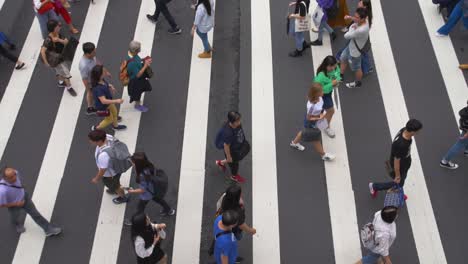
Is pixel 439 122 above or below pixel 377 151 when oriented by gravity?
above

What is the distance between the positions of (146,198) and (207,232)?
4.27 feet

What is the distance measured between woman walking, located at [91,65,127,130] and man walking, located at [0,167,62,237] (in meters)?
2.06

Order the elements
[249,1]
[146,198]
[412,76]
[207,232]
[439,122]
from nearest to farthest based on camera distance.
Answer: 1. [146,198]
2. [207,232]
3. [439,122]
4. [412,76]
5. [249,1]

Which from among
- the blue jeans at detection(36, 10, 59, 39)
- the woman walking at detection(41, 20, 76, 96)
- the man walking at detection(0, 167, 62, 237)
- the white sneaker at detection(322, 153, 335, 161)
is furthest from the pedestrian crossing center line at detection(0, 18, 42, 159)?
the white sneaker at detection(322, 153, 335, 161)

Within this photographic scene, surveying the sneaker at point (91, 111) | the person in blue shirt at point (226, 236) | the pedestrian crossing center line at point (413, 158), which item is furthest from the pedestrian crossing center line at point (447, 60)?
the sneaker at point (91, 111)

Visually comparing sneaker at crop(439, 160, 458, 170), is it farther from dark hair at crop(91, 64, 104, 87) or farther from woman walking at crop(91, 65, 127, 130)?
dark hair at crop(91, 64, 104, 87)

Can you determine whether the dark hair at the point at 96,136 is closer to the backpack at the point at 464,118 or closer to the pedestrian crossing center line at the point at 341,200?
the pedestrian crossing center line at the point at 341,200

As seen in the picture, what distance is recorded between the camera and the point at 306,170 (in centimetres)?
978

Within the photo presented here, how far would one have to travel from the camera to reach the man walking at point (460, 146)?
8913mm

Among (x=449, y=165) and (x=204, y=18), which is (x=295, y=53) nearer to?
(x=204, y=18)

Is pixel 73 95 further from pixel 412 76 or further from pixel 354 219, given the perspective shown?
pixel 412 76

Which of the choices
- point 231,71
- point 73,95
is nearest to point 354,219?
point 231,71

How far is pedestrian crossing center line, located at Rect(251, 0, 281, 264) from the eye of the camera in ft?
29.1

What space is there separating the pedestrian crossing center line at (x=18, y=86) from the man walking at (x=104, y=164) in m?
2.70
